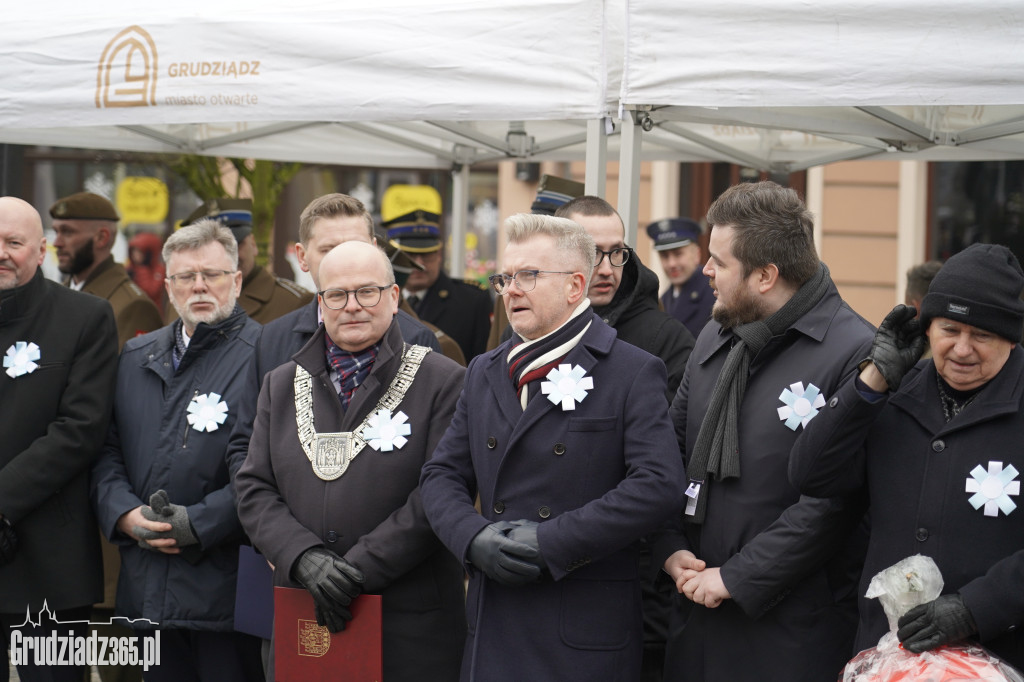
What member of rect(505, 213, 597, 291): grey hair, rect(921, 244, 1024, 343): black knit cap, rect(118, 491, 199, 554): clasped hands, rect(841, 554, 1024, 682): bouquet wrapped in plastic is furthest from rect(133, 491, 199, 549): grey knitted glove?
rect(921, 244, 1024, 343): black knit cap

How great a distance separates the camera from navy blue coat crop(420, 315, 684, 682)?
9.80 ft

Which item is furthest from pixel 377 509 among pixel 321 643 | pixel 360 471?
pixel 321 643

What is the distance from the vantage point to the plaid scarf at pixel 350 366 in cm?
361

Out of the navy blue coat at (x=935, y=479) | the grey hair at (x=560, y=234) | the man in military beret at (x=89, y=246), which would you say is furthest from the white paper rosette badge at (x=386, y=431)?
the man in military beret at (x=89, y=246)

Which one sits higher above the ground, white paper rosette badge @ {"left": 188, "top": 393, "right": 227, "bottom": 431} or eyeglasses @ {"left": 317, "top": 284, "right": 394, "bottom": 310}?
eyeglasses @ {"left": 317, "top": 284, "right": 394, "bottom": 310}

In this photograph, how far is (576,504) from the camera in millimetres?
3066

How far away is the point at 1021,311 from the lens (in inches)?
105

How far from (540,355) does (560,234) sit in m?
0.34

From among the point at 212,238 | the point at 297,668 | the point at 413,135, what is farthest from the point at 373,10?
the point at 413,135

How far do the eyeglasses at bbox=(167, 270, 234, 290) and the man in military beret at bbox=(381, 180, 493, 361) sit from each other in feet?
8.88

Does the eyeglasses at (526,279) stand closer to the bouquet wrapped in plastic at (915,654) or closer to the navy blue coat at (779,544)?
the navy blue coat at (779,544)

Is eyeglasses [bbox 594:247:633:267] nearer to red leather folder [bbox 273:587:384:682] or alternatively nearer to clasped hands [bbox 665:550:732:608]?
clasped hands [bbox 665:550:732:608]

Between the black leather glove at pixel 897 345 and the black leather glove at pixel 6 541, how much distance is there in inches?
123

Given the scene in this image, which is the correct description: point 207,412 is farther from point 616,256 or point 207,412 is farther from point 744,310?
point 744,310
